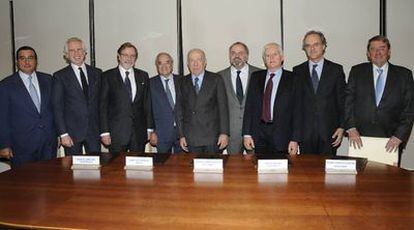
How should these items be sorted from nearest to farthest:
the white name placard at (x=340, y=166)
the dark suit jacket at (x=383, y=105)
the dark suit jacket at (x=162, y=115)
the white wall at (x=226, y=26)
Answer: the white name placard at (x=340, y=166), the dark suit jacket at (x=383, y=105), the dark suit jacket at (x=162, y=115), the white wall at (x=226, y=26)

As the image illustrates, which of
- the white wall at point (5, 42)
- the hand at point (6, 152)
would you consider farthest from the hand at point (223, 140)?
the white wall at point (5, 42)

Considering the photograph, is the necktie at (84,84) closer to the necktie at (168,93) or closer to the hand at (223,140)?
the necktie at (168,93)

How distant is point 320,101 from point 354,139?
0.52 m

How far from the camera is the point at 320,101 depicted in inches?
143

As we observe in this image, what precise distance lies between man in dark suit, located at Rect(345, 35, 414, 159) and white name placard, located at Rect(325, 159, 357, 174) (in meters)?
1.31

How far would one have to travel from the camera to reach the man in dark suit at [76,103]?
3719 mm

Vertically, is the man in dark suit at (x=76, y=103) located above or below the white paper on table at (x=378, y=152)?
above

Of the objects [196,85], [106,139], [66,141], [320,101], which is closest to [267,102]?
[320,101]

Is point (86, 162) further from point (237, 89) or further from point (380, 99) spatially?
point (380, 99)

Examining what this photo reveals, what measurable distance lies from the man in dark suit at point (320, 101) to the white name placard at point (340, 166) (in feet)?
4.20

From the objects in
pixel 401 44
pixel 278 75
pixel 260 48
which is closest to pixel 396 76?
pixel 278 75

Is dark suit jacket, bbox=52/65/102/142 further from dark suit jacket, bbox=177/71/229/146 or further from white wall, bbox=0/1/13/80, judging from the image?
white wall, bbox=0/1/13/80

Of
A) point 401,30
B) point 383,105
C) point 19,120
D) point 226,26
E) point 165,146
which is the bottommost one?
point 165,146

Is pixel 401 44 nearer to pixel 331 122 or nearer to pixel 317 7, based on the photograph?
pixel 317 7
